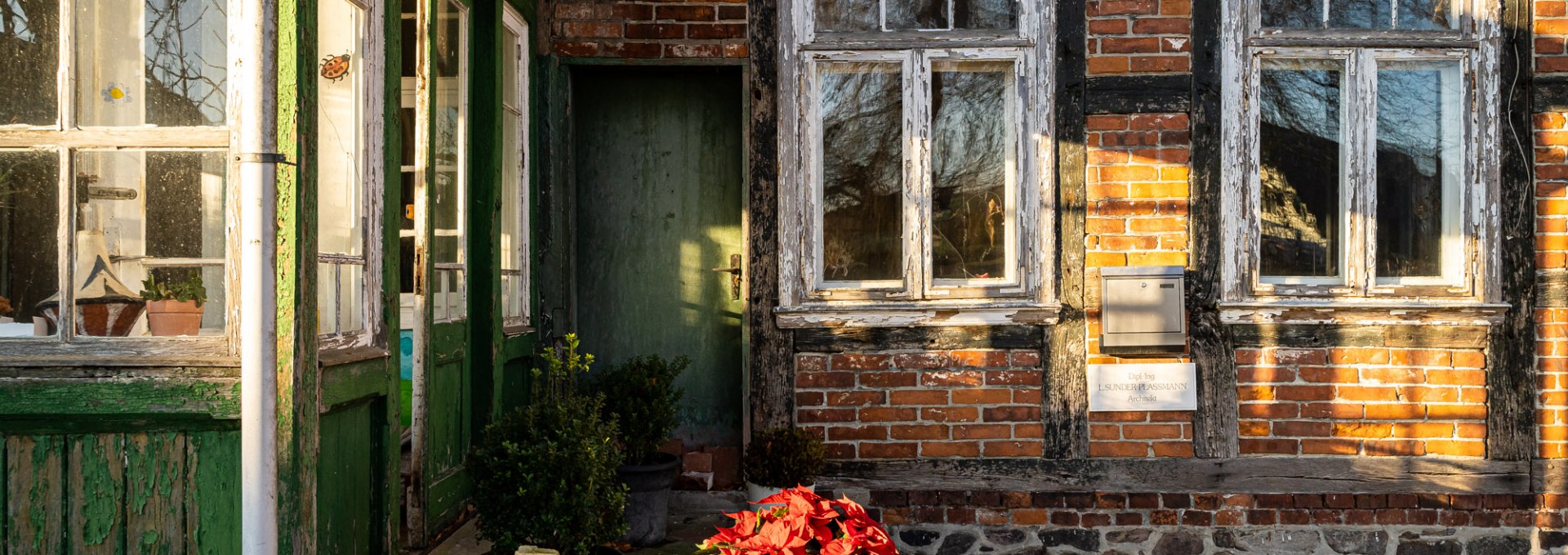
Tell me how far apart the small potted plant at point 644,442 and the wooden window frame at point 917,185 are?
2.13 feet

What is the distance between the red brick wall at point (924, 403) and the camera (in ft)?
15.2

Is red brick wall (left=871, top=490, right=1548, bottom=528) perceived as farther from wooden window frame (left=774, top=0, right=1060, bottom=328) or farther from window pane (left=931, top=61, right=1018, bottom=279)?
window pane (left=931, top=61, right=1018, bottom=279)

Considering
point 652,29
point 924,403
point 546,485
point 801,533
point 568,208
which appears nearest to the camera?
point 801,533

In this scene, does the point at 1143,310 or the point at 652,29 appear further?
the point at 652,29

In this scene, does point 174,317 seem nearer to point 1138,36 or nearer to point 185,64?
point 185,64

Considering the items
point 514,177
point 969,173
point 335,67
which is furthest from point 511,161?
point 969,173

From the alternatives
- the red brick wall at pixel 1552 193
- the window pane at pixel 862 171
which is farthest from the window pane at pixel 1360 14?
the window pane at pixel 862 171

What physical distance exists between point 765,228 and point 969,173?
34.9 inches

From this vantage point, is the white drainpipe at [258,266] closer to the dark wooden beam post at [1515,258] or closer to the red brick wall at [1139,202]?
the red brick wall at [1139,202]

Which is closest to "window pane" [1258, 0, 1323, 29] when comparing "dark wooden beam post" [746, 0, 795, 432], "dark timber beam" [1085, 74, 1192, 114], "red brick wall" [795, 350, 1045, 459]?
"dark timber beam" [1085, 74, 1192, 114]

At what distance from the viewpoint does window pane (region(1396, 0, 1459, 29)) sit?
4.62 metres

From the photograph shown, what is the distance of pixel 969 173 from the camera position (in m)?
Answer: 4.70

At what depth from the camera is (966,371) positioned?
182 inches

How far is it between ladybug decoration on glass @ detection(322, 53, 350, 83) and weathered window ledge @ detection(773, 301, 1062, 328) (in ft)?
6.75
